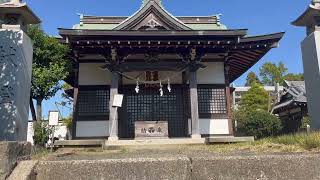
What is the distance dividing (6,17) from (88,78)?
7.55 metres

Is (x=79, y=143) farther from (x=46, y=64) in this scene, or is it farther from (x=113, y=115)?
(x=46, y=64)

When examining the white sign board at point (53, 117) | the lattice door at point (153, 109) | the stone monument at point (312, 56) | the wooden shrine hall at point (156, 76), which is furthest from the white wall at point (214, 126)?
the stone monument at point (312, 56)

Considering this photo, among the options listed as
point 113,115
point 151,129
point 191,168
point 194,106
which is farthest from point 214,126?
point 191,168

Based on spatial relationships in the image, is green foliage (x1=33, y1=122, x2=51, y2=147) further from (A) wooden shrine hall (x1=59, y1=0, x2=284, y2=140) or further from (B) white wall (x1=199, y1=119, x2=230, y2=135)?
(B) white wall (x1=199, y1=119, x2=230, y2=135)

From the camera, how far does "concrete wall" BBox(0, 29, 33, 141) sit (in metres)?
7.30

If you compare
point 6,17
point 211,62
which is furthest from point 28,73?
point 211,62

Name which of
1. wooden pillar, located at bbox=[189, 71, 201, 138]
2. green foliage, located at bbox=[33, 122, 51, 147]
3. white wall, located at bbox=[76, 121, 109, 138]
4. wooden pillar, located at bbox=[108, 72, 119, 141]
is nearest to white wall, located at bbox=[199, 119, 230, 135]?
wooden pillar, located at bbox=[189, 71, 201, 138]

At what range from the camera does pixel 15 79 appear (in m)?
7.46

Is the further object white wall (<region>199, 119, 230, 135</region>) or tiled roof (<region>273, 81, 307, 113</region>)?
tiled roof (<region>273, 81, 307, 113</region>)

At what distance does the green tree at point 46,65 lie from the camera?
1522 centimetres

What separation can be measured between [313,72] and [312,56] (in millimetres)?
449

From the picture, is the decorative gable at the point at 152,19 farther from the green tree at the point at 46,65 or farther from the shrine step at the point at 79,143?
the shrine step at the point at 79,143

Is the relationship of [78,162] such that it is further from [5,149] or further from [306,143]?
[306,143]

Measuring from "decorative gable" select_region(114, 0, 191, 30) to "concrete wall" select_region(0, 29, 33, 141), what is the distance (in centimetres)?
878
